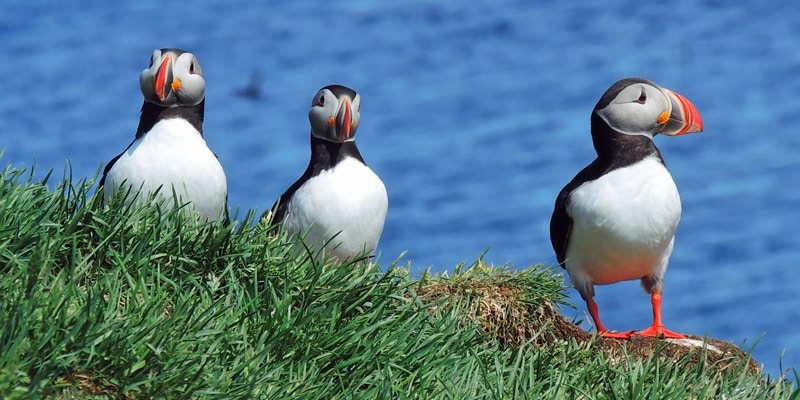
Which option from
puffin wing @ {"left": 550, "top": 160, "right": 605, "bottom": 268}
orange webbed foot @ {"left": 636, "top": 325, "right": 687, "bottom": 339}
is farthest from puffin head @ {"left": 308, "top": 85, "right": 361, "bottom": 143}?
orange webbed foot @ {"left": 636, "top": 325, "right": 687, "bottom": 339}

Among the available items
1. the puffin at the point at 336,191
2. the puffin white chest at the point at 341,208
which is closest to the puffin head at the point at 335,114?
the puffin at the point at 336,191

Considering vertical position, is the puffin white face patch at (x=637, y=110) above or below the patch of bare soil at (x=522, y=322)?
above

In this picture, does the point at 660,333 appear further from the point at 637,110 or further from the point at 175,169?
the point at 175,169

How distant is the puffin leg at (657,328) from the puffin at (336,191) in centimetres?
150

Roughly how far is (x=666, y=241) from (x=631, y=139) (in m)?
0.57

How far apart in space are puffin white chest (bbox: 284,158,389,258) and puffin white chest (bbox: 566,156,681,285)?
3.58ft

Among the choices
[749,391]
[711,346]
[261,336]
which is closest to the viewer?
[261,336]

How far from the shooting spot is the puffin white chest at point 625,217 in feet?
19.3

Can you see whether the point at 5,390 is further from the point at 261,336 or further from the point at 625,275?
the point at 625,275

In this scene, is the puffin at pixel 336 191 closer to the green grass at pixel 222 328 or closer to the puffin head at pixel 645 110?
the green grass at pixel 222 328

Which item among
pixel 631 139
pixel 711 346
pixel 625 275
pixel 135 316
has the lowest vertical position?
pixel 135 316

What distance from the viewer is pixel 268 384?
3.62 metres

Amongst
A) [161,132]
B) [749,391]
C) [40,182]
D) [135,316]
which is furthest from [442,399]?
[161,132]

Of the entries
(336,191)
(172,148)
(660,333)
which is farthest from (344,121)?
(660,333)
